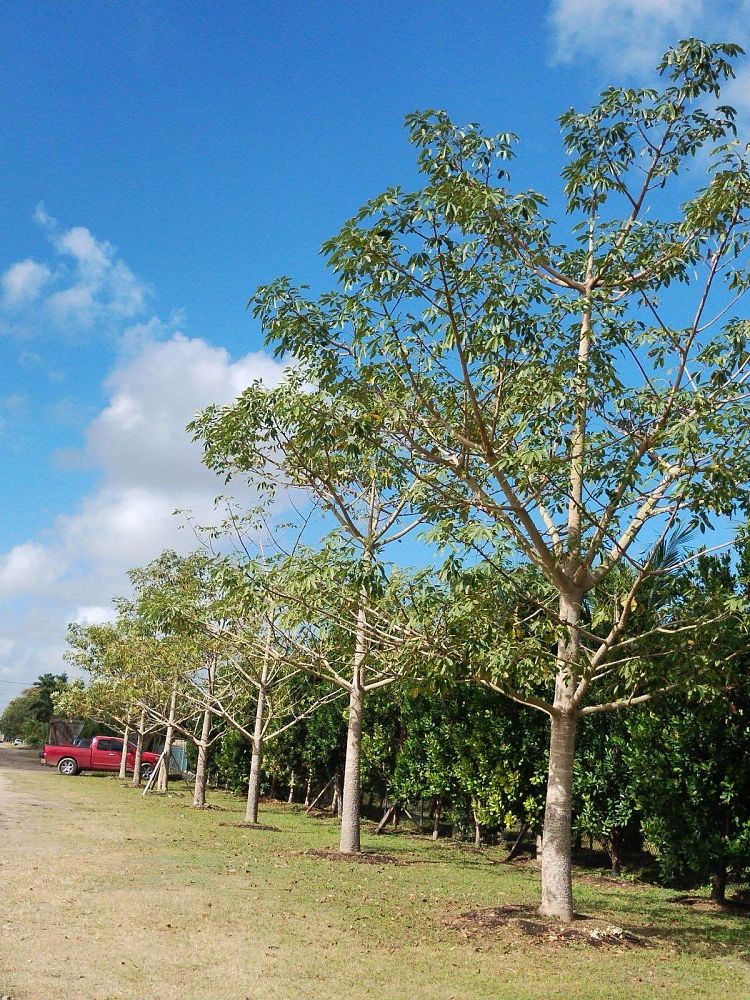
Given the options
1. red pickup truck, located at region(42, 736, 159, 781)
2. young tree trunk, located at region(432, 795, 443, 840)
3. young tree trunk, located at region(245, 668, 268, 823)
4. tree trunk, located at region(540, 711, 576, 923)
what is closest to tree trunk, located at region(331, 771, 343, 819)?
young tree trunk, located at region(245, 668, 268, 823)

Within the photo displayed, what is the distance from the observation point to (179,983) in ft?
18.4

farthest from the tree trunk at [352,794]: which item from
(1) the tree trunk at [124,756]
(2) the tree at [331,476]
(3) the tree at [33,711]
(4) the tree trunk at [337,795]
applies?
(3) the tree at [33,711]

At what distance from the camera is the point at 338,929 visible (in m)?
7.66

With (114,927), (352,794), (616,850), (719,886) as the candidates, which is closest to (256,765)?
(352,794)

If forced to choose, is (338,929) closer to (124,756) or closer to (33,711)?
(124,756)

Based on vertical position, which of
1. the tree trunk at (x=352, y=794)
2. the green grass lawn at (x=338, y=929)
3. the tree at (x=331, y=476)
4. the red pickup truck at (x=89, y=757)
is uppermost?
the tree at (x=331, y=476)

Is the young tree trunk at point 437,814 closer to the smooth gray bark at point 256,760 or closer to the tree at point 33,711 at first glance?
the smooth gray bark at point 256,760

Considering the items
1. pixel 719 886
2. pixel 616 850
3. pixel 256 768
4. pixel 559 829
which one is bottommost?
pixel 719 886

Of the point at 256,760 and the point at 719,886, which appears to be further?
the point at 256,760

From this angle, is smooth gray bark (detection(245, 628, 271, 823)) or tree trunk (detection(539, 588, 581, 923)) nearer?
tree trunk (detection(539, 588, 581, 923))

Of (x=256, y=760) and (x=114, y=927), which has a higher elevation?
(x=256, y=760)

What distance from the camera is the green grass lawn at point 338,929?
19.6 ft

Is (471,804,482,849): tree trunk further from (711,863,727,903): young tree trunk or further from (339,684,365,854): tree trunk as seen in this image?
(711,863,727,903): young tree trunk

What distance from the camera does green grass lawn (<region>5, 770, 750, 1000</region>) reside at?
5961 millimetres
